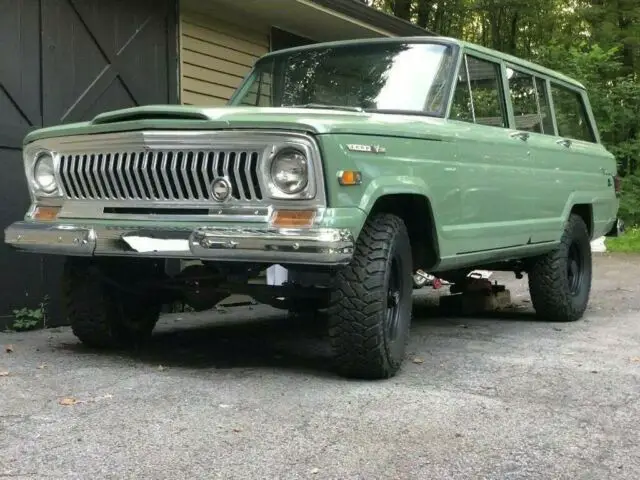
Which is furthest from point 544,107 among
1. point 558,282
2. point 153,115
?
point 153,115

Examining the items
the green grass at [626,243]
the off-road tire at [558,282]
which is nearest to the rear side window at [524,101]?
the off-road tire at [558,282]

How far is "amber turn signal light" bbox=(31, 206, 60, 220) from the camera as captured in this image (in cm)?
456

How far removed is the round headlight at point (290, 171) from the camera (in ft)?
12.5

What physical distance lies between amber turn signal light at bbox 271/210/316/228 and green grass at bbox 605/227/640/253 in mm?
12377

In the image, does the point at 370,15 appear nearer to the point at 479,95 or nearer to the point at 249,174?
the point at 479,95

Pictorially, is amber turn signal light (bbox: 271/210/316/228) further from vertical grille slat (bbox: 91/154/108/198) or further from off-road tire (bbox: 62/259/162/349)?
off-road tire (bbox: 62/259/162/349)

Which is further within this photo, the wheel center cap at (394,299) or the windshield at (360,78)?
the windshield at (360,78)

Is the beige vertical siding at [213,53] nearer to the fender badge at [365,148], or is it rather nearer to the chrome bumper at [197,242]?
the chrome bumper at [197,242]

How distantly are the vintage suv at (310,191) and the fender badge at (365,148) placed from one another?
0.04 ft

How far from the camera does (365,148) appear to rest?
3.99 meters

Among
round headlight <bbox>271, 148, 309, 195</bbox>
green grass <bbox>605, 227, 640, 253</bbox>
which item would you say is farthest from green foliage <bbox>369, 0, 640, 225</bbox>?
round headlight <bbox>271, 148, 309, 195</bbox>

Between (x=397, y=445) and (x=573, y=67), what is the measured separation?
16.8m

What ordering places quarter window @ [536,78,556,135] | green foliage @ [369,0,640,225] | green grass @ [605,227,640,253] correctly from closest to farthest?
quarter window @ [536,78,556,135] < green grass @ [605,227,640,253] < green foliage @ [369,0,640,225]

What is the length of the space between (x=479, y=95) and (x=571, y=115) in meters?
2.09
